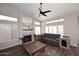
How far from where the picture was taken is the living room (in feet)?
5.29

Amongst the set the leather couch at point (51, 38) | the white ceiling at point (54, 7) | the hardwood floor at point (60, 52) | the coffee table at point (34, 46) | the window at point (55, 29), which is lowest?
the hardwood floor at point (60, 52)

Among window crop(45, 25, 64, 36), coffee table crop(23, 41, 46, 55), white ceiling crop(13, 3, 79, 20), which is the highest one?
white ceiling crop(13, 3, 79, 20)

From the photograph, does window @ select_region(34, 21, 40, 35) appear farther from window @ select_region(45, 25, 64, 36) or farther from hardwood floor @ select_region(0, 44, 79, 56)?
hardwood floor @ select_region(0, 44, 79, 56)

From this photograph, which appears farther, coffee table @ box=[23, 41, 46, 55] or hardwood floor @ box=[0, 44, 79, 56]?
coffee table @ box=[23, 41, 46, 55]

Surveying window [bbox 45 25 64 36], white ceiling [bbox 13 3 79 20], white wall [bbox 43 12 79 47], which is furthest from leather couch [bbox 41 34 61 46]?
white ceiling [bbox 13 3 79 20]

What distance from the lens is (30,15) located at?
5.78 ft

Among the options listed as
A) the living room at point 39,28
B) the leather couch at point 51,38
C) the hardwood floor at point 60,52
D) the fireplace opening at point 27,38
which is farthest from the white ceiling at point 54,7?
the hardwood floor at point 60,52

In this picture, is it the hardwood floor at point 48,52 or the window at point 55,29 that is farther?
the window at point 55,29

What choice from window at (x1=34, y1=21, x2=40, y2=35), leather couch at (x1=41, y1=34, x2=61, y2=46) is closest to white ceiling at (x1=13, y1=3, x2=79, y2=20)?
window at (x1=34, y1=21, x2=40, y2=35)

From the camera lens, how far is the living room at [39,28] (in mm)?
1613

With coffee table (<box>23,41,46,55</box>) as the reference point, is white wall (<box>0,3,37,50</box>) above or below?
above

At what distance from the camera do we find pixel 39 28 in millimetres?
1808

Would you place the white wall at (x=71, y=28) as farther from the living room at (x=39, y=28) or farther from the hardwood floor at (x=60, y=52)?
the hardwood floor at (x=60, y=52)

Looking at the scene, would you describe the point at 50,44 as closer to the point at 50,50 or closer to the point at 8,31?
the point at 50,50
